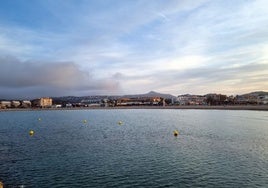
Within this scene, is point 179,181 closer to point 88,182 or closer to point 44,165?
point 88,182

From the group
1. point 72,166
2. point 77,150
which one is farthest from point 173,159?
point 77,150

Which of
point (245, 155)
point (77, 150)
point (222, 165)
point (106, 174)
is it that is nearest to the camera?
point (106, 174)

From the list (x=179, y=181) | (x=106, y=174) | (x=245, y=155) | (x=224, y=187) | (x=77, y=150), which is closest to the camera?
(x=224, y=187)

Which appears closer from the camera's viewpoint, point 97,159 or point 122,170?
point 122,170

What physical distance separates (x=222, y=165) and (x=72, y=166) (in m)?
15.7

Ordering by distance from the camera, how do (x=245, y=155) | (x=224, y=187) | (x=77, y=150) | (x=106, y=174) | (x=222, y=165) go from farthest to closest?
1. (x=77, y=150)
2. (x=245, y=155)
3. (x=222, y=165)
4. (x=106, y=174)
5. (x=224, y=187)

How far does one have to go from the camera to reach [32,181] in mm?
24344

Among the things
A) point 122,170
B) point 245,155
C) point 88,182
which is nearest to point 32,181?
point 88,182

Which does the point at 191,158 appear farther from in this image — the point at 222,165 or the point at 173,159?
the point at 222,165

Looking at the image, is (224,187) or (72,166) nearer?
(224,187)

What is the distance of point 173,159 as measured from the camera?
32469mm

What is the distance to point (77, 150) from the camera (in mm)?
39219

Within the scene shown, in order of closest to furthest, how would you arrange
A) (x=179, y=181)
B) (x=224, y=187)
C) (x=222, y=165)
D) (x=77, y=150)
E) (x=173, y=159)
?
1. (x=224, y=187)
2. (x=179, y=181)
3. (x=222, y=165)
4. (x=173, y=159)
5. (x=77, y=150)

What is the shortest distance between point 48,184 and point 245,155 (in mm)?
23673
